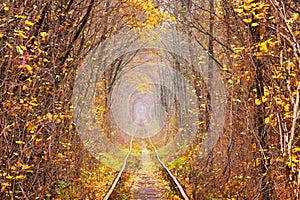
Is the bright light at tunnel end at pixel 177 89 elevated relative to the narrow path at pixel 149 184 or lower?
elevated

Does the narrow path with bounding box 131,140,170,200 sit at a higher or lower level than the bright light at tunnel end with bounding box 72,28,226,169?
lower

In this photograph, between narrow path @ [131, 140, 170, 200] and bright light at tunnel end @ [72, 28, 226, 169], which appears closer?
narrow path @ [131, 140, 170, 200]

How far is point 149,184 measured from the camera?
1321 cm

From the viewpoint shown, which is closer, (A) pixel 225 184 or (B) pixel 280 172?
(B) pixel 280 172

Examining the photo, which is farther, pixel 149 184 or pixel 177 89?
pixel 177 89

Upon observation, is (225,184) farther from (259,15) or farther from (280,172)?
(259,15)

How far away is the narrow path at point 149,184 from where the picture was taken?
1139 cm

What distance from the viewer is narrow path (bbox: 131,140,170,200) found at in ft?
37.4

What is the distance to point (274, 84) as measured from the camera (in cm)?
630

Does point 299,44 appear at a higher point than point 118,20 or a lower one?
lower

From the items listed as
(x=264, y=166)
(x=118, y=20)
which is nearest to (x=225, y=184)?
(x=264, y=166)

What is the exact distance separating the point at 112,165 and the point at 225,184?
23.0ft

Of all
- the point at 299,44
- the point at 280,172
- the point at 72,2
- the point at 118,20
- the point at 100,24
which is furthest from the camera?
the point at 118,20

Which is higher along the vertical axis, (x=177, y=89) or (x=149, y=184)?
(x=177, y=89)
